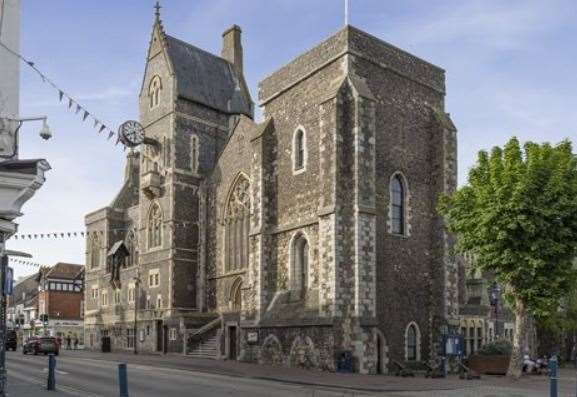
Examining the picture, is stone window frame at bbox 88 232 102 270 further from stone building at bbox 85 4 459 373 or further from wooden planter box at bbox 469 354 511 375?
wooden planter box at bbox 469 354 511 375

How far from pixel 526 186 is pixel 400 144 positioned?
26.5ft

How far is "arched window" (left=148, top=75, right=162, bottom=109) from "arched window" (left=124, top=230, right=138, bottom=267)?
1070cm

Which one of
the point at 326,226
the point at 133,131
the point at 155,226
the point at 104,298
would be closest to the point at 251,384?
the point at 326,226

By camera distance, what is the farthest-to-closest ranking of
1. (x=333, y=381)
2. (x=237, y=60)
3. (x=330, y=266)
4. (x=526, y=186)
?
(x=237, y=60) < (x=330, y=266) < (x=526, y=186) < (x=333, y=381)

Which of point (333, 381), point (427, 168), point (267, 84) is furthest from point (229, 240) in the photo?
point (333, 381)

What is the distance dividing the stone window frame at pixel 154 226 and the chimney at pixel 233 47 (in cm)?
1271

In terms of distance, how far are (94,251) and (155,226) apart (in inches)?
534

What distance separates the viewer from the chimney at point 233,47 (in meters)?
53.2

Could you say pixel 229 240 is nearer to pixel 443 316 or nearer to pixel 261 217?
pixel 261 217

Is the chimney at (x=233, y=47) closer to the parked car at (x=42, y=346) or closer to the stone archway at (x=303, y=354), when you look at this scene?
the parked car at (x=42, y=346)

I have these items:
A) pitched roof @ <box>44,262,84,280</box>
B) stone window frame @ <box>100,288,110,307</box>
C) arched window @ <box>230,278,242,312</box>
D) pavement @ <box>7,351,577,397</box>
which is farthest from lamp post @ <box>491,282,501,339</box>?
pitched roof @ <box>44,262,84,280</box>

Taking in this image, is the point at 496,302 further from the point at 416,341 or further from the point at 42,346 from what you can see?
the point at 42,346

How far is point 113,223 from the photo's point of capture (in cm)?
5434

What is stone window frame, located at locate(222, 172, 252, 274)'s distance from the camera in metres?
40.7
